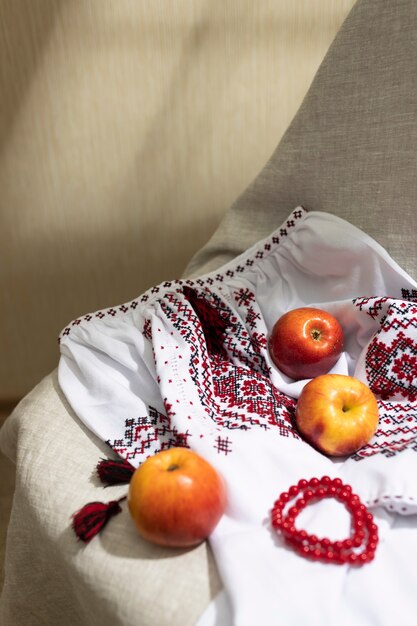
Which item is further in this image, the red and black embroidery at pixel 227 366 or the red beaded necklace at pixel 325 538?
the red and black embroidery at pixel 227 366

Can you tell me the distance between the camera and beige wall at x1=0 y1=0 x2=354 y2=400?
1.24 m

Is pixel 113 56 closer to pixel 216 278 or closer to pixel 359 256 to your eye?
pixel 216 278

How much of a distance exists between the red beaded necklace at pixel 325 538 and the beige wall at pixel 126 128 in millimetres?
954

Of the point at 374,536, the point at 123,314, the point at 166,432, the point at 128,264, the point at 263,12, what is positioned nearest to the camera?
the point at 374,536

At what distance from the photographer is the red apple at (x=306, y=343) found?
2.85 ft

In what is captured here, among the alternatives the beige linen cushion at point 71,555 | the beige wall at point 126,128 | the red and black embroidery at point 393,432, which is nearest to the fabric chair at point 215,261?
the beige linen cushion at point 71,555

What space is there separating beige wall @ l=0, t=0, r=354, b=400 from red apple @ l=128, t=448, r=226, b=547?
3.10 ft

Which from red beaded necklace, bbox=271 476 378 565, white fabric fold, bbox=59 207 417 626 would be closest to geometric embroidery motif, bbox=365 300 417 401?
white fabric fold, bbox=59 207 417 626

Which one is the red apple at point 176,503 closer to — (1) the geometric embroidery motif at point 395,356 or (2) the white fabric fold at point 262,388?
(2) the white fabric fold at point 262,388

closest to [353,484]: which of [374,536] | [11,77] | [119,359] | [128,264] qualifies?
[374,536]

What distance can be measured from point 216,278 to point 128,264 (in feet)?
1.85

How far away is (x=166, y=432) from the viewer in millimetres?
753

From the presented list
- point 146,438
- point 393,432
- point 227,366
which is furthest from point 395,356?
point 146,438

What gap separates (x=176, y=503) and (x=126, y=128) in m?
1.01
